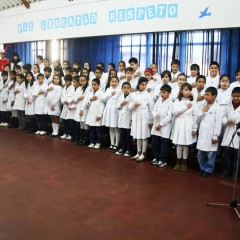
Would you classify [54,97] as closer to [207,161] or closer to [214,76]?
[214,76]

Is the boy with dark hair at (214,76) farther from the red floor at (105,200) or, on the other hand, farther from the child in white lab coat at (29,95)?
the child in white lab coat at (29,95)

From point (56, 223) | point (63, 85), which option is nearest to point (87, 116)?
point (63, 85)

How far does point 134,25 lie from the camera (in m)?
4.92

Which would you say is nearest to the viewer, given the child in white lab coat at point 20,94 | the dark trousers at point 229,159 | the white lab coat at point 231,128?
the white lab coat at point 231,128

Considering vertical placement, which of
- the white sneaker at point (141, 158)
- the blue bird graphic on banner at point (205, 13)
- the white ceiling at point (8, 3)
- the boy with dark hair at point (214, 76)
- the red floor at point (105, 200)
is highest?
the white ceiling at point (8, 3)

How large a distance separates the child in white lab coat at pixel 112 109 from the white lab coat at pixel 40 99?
153 cm

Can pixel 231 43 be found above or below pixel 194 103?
above

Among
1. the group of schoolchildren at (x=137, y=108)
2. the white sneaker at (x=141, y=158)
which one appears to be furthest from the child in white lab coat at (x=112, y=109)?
the white sneaker at (x=141, y=158)

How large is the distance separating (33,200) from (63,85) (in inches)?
128

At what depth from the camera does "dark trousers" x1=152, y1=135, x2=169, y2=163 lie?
4.29m

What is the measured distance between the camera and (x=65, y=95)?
223 inches

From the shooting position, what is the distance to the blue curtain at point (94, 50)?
25.1 feet

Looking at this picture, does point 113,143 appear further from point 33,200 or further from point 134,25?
point 33,200

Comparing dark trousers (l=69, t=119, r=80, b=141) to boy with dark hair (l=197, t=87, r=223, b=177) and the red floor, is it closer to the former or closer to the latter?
the red floor
